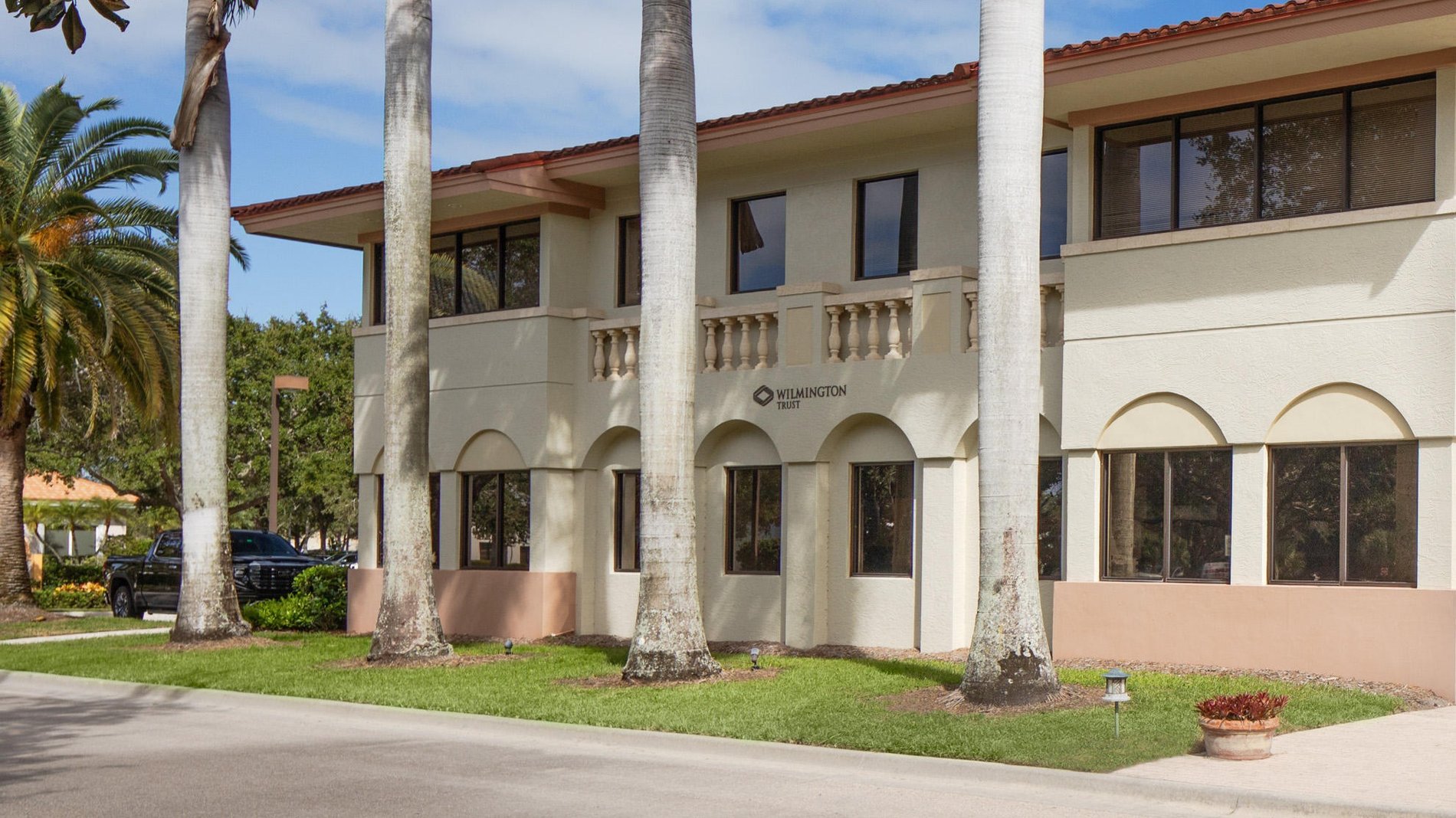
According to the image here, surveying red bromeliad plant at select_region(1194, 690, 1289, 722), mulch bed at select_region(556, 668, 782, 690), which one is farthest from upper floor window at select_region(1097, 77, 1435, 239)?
red bromeliad plant at select_region(1194, 690, 1289, 722)

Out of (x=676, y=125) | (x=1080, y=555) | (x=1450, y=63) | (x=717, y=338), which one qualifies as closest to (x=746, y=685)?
(x=1080, y=555)

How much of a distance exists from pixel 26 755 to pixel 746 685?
6963mm

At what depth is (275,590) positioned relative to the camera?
103 ft

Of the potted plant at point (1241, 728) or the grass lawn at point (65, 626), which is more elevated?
the potted plant at point (1241, 728)

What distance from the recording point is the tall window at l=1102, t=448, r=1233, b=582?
18031mm

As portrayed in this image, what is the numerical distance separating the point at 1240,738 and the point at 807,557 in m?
10.6

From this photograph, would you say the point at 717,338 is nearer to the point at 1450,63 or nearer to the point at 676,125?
the point at 676,125

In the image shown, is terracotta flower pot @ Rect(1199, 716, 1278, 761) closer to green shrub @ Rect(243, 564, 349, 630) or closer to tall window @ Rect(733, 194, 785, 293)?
tall window @ Rect(733, 194, 785, 293)

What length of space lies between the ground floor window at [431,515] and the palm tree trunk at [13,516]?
6.83 meters

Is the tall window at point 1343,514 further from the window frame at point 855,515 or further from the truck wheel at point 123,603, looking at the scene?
the truck wheel at point 123,603

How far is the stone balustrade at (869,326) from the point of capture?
68.6ft

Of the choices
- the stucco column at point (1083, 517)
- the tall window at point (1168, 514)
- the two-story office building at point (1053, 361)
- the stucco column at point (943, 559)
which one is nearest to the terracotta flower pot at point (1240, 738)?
→ the two-story office building at point (1053, 361)

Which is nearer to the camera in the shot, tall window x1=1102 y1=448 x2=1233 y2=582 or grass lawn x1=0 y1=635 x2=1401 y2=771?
grass lawn x1=0 y1=635 x2=1401 y2=771

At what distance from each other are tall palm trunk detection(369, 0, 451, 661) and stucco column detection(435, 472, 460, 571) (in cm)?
568
